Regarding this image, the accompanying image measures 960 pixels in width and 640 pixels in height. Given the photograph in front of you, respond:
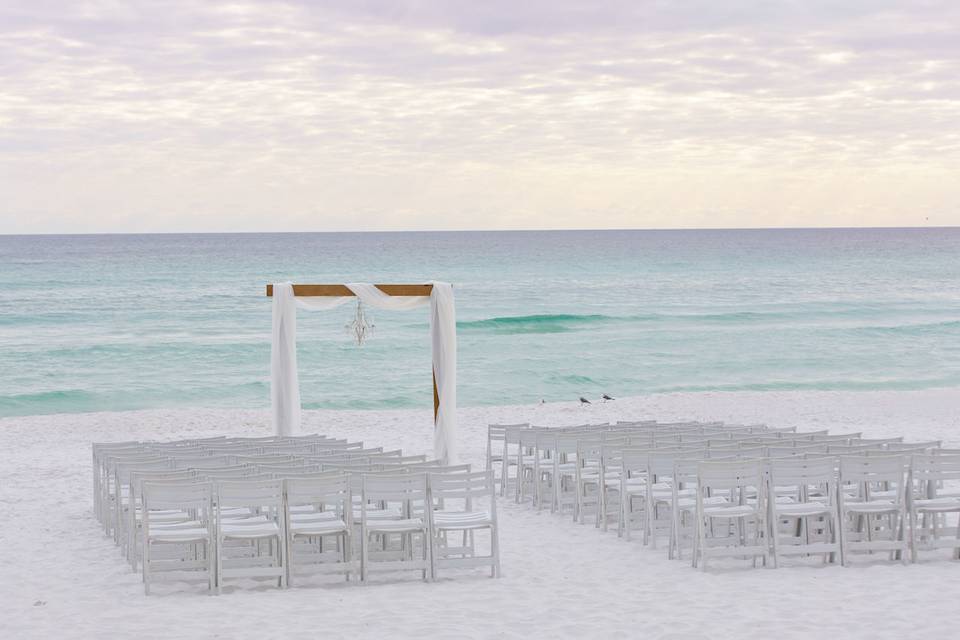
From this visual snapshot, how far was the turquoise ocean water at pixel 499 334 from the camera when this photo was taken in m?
28.8

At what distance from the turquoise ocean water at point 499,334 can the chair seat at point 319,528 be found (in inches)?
703

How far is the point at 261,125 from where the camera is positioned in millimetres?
51438

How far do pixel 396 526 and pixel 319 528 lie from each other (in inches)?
20.2

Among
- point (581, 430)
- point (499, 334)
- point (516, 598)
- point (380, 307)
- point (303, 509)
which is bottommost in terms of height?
point (499, 334)

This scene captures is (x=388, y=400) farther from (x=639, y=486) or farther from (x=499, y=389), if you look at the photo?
(x=639, y=486)

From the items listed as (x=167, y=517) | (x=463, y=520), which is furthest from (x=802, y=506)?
(x=167, y=517)

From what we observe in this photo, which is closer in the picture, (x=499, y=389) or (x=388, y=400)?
(x=388, y=400)

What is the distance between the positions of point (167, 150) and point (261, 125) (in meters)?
4.20

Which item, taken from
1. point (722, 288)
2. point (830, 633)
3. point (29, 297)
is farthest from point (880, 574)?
point (722, 288)

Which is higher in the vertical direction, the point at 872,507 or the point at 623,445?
the point at 623,445

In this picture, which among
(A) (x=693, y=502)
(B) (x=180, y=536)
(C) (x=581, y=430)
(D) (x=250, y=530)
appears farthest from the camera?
(C) (x=581, y=430)

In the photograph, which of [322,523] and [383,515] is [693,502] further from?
[322,523]

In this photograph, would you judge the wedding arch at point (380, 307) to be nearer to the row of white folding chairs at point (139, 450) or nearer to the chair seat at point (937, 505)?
the row of white folding chairs at point (139, 450)

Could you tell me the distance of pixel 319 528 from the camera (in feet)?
26.0
